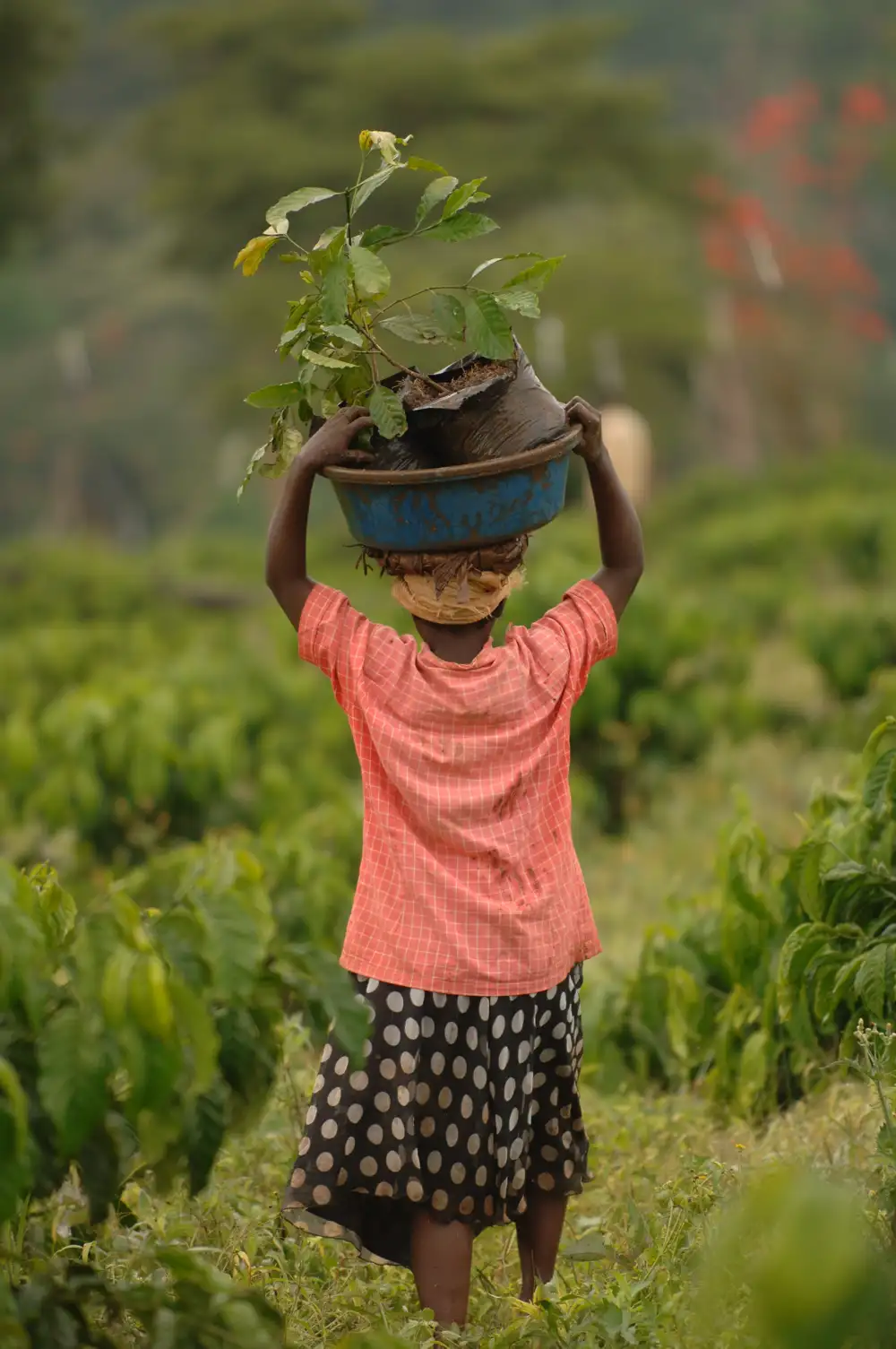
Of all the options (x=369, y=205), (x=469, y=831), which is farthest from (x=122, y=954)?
(x=369, y=205)

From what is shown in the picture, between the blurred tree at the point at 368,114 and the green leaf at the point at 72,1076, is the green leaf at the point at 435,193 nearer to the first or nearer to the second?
the green leaf at the point at 72,1076

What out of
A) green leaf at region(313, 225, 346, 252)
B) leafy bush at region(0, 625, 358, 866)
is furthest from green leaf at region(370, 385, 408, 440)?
leafy bush at region(0, 625, 358, 866)

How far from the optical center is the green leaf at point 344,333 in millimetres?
2398

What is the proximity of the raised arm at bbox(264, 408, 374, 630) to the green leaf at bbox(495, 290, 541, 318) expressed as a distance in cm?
25

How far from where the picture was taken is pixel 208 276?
21547mm

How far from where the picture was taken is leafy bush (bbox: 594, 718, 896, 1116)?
111 inches

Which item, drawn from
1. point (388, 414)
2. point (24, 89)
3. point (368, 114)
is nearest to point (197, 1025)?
point (388, 414)

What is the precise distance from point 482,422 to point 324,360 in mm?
230

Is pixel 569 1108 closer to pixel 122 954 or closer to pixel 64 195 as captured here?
pixel 122 954

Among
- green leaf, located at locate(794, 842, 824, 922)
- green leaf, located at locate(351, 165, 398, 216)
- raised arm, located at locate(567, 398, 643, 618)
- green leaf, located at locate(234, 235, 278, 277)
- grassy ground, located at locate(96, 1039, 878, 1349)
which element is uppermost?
green leaf, located at locate(351, 165, 398, 216)

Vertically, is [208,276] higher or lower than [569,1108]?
higher

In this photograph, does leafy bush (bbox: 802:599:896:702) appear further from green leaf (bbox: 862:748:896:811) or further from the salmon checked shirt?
the salmon checked shirt

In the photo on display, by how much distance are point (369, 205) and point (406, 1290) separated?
1771cm

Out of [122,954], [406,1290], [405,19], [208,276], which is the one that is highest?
[405,19]
